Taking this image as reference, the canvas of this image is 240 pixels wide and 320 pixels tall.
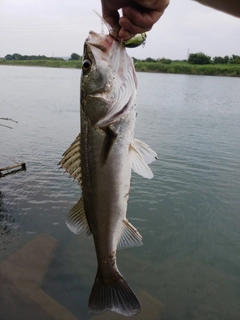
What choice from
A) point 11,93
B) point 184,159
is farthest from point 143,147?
point 11,93

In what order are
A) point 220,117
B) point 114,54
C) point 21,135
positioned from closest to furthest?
point 114,54, point 21,135, point 220,117

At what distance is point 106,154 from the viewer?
2.18m

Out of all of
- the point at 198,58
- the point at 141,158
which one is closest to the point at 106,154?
the point at 141,158

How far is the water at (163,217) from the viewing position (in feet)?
24.2

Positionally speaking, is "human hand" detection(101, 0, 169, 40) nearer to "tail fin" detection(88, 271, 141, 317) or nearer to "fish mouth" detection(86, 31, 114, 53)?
"fish mouth" detection(86, 31, 114, 53)

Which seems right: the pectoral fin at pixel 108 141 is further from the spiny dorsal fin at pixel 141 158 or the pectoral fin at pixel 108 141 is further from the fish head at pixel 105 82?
the spiny dorsal fin at pixel 141 158

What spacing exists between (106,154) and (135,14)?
3.09 feet

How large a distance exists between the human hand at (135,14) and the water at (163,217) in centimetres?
557

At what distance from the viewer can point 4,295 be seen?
6.57 metres

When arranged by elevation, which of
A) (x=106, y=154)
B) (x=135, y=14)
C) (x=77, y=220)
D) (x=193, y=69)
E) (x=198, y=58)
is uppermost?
(x=198, y=58)

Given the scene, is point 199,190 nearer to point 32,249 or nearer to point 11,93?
point 32,249

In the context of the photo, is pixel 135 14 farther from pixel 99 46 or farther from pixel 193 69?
pixel 193 69

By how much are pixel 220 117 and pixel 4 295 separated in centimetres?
2017

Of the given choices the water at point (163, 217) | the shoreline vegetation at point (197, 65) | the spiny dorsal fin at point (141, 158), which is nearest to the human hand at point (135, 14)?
the spiny dorsal fin at point (141, 158)
